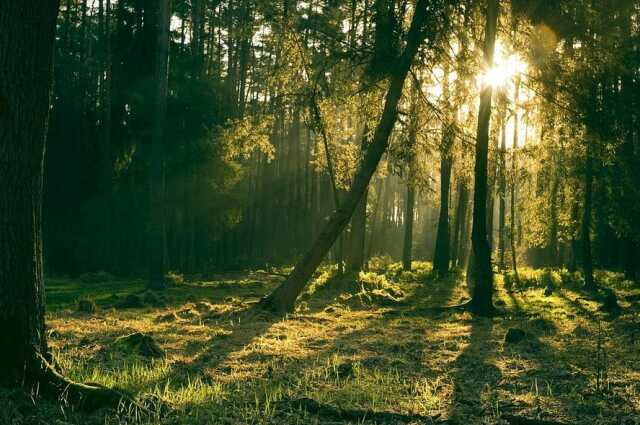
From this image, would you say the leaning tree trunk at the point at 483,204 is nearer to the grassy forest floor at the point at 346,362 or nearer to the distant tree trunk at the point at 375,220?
the grassy forest floor at the point at 346,362

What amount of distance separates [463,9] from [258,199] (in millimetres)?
24920

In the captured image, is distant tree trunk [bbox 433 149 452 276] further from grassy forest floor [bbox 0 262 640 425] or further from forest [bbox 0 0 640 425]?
grassy forest floor [bbox 0 262 640 425]

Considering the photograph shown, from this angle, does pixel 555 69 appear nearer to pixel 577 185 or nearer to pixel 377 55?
pixel 377 55

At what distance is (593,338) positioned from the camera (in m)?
10.7

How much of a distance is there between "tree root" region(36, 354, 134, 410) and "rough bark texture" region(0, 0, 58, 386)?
11 centimetres

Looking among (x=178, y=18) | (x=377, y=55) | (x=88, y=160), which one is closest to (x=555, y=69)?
(x=377, y=55)

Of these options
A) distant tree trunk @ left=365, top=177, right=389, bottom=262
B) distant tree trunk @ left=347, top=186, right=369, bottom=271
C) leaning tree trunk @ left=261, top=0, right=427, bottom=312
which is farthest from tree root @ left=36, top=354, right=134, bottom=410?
distant tree trunk @ left=365, top=177, right=389, bottom=262

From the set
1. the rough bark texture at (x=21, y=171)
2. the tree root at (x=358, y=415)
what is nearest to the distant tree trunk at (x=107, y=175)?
the rough bark texture at (x=21, y=171)

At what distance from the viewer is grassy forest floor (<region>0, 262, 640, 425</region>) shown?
17.7 ft

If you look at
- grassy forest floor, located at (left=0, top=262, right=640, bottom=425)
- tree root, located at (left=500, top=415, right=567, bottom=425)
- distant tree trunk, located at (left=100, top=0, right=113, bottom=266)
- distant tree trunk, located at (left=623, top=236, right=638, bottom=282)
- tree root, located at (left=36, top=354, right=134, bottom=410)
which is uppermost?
distant tree trunk, located at (left=100, top=0, right=113, bottom=266)

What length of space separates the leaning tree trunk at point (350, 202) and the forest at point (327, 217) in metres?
0.06

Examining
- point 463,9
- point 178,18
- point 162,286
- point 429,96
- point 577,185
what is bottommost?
point 162,286

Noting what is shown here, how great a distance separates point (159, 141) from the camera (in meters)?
20.0

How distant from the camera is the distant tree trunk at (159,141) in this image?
20.1 m
